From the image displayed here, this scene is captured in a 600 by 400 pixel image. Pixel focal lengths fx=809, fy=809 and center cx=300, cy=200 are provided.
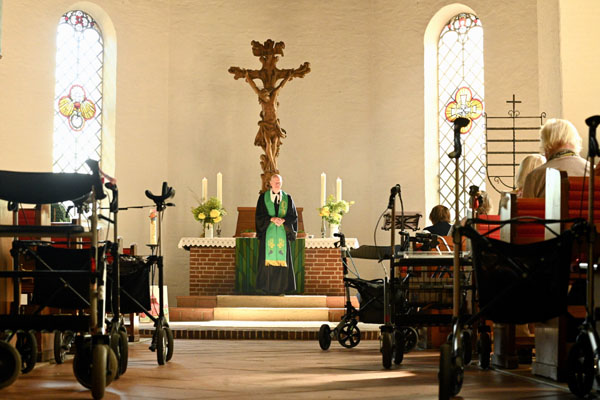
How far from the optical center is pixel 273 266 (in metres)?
10.9

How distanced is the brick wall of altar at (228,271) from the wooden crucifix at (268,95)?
1.25m

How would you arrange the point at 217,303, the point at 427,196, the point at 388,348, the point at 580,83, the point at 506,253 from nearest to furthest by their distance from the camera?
1. the point at 506,253
2. the point at 388,348
3. the point at 580,83
4. the point at 217,303
5. the point at 427,196

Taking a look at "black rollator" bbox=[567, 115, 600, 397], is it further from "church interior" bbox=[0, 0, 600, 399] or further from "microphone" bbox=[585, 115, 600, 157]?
"church interior" bbox=[0, 0, 600, 399]

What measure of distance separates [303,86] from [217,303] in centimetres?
464

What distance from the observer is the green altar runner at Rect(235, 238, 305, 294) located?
438 inches

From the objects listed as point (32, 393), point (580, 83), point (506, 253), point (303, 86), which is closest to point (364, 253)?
point (506, 253)

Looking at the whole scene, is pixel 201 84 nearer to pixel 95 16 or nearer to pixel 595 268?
pixel 95 16

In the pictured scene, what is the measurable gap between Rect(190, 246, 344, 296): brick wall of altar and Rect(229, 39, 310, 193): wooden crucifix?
1.25 metres

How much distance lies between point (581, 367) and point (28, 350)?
10.1 ft

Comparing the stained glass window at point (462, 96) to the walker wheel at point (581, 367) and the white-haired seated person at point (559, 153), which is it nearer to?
the white-haired seated person at point (559, 153)

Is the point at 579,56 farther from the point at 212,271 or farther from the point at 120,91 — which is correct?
the point at 120,91

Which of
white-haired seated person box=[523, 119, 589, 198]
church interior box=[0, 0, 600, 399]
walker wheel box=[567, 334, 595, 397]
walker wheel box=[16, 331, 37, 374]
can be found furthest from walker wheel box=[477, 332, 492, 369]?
church interior box=[0, 0, 600, 399]

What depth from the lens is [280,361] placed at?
5.57 m

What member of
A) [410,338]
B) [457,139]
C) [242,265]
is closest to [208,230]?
[242,265]
